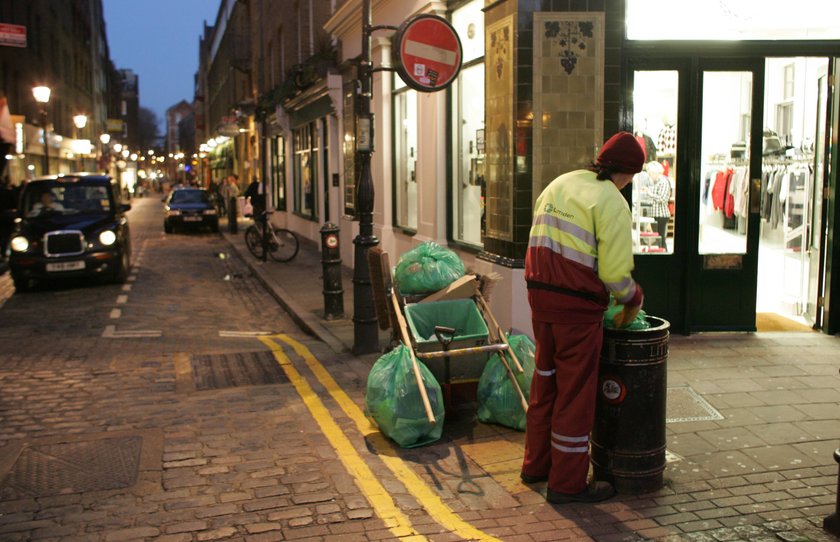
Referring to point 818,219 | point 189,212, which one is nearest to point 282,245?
point 189,212

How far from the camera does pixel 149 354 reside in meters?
8.92

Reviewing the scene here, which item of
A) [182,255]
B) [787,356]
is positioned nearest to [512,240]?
[787,356]

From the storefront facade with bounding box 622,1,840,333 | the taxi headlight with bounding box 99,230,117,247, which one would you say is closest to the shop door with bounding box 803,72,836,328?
the storefront facade with bounding box 622,1,840,333

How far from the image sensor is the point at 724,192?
27.6ft

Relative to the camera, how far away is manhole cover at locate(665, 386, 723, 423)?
19.5 ft

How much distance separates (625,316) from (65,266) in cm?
1150

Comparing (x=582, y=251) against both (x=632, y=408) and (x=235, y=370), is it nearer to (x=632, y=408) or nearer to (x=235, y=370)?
(x=632, y=408)

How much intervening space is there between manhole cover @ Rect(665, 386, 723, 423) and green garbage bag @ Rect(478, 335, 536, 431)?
41.1 inches

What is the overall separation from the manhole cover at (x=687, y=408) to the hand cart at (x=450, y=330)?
119 cm

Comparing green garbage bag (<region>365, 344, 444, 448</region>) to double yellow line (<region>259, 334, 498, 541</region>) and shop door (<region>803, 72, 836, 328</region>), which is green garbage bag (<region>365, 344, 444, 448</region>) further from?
shop door (<region>803, 72, 836, 328</region>)

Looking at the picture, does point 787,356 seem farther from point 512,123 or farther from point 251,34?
point 251,34

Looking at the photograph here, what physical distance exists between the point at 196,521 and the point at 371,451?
4.67ft

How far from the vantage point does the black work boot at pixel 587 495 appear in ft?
14.9

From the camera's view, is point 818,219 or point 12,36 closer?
point 818,219
